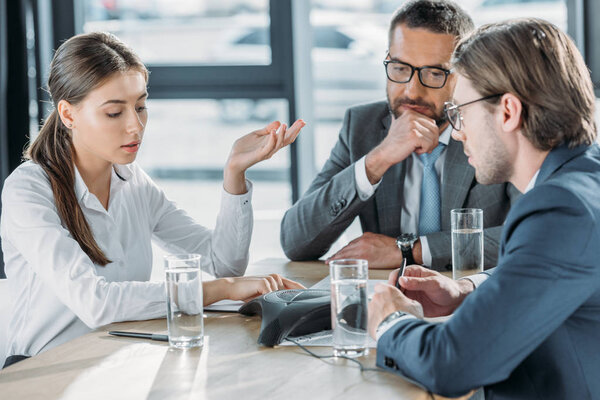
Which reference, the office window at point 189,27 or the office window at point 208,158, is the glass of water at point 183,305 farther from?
the office window at point 189,27

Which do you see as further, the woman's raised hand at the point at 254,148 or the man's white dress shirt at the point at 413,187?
the man's white dress shirt at the point at 413,187

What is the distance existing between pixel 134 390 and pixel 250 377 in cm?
18

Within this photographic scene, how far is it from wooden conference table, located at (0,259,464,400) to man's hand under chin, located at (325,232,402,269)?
2.15 feet

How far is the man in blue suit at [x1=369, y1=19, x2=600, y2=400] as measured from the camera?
106 centimetres

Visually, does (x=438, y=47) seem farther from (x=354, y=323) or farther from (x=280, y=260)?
(x=354, y=323)

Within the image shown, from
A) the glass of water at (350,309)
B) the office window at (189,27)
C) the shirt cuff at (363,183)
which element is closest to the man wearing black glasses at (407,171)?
the shirt cuff at (363,183)

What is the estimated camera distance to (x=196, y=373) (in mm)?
1184

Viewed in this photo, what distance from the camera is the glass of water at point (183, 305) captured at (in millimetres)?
1320

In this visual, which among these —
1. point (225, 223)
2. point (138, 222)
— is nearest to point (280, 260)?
point (225, 223)

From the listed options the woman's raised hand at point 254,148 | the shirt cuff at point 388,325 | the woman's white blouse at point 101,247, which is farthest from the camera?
the woman's raised hand at point 254,148

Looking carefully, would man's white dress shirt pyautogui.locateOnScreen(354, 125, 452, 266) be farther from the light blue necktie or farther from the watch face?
the watch face

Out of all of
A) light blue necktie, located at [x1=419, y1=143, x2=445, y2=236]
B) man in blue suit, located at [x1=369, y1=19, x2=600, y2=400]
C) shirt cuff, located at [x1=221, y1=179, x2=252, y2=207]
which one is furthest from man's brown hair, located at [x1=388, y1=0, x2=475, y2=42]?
man in blue suit, located at [x1=369, y1=19, x2=600, y2=400]

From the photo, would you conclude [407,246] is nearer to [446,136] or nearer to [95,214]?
[446,136]

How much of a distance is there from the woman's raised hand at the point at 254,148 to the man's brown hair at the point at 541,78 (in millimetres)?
687
